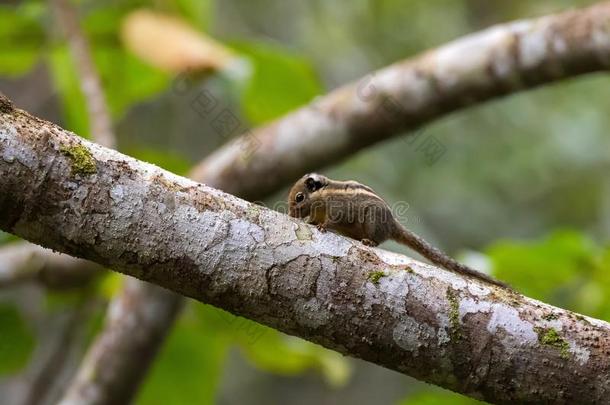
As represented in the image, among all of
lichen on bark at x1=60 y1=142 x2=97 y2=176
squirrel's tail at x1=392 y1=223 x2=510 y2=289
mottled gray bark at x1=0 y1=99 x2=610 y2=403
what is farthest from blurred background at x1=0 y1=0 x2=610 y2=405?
lichen on bark at x1=60 y1=142 x2=97 y2=176

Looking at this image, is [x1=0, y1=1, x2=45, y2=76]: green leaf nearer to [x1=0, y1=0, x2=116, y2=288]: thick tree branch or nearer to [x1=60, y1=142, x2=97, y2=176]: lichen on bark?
[x1=0, y1=0, x2=116, y2=288]: thick tree branch

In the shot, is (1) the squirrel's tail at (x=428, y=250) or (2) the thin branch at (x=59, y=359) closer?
(1) the squirrel's tail at (x=428, y=250)

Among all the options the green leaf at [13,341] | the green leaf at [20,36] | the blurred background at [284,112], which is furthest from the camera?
the green leaf at [20,36]

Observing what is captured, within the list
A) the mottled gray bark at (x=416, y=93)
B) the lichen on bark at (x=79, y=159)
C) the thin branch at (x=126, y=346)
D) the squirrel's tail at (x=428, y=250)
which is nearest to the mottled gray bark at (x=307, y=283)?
the lichen on bark at (x=79, y=159)

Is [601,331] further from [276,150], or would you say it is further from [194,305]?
[194,305]

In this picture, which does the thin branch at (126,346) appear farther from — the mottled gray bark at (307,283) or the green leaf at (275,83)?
the mottled gray bark at (307,283)
